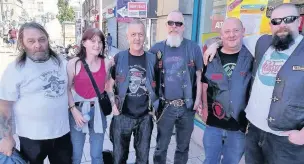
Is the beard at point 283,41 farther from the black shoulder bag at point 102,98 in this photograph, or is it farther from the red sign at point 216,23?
the red sign at point 216,23

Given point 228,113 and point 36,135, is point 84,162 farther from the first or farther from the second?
point 228,113

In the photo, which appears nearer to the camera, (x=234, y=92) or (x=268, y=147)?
(x=268, y=147)

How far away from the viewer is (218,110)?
2.49 metres

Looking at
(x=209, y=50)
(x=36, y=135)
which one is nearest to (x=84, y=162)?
(x=36, y=135)

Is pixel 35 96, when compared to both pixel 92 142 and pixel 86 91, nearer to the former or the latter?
pixel 86 91

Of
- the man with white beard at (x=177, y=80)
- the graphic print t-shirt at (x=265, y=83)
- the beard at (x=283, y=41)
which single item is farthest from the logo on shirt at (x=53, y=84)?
the beard at (x=283, y=41)

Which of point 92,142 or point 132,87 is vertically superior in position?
point 132,87

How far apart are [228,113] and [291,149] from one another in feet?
2.24

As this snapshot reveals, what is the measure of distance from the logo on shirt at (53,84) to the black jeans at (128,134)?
26.9 inches

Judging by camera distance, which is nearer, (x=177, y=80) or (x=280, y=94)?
(x=280, y=94)

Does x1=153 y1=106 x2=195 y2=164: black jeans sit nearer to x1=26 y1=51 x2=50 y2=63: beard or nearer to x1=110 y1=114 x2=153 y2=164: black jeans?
x1=110 y1=114 x2=153 y2=164: black jeans

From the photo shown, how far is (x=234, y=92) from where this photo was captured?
2.38m

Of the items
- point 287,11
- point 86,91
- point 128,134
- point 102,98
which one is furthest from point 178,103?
point 287,11

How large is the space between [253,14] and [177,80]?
1.40 m
